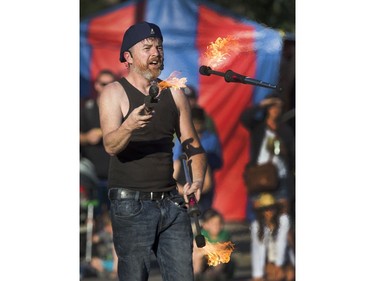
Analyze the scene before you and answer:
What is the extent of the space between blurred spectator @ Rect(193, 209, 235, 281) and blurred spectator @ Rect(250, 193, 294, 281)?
0.25m

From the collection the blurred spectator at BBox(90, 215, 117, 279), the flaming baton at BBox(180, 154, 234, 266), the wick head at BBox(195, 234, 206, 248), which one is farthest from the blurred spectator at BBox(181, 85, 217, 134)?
the wick head at BBox(195, 234, 206, 248)

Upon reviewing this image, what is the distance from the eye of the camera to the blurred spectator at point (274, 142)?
8.93 metres

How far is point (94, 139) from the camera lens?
841cm

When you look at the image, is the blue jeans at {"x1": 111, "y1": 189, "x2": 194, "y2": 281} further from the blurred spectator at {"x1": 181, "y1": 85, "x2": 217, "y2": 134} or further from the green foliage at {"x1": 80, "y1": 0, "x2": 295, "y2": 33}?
the green foliage at {"x1": 80, "y1": 0, "x2": 295, "y2": 33}

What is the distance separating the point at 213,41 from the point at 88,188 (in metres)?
2.26

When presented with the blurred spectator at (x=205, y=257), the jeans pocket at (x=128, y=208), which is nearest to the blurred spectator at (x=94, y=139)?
the blurred spectator at (x=205, y=257)

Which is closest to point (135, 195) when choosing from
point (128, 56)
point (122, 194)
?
point (122, 194)

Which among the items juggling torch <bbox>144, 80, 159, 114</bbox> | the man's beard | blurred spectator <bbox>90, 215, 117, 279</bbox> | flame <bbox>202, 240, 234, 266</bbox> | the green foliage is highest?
the green foliage

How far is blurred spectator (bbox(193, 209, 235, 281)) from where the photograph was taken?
827cm
